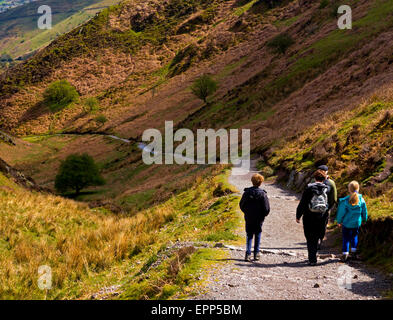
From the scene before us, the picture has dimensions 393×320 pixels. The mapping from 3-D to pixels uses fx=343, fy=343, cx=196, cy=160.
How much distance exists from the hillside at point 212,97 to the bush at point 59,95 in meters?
2.55

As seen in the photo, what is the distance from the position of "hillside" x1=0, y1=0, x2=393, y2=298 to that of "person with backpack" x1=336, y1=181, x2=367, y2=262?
64cm

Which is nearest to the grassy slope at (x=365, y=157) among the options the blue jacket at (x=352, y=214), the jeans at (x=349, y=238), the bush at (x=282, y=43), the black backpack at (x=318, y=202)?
the jeans at (x=349, y=238)

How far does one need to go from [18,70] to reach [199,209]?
161956mm

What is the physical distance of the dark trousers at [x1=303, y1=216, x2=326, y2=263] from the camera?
8.69 meters

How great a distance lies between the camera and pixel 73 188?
56.1 meters

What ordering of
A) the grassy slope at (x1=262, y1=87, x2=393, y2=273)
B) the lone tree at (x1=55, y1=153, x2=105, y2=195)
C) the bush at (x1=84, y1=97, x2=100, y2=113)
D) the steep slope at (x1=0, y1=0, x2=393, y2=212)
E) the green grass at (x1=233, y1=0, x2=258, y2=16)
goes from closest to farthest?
the grassy slope at (x1=262, y1=87, x2=393, y2=273) → the steep slope at (x1=0, y1=0, x2=393, y2=212) → the lone tree at (x1=55, y1=153, x2=105, y2=195) → the bush at (x1=84, y1=97, x2=100, y2=113) → the green grass at (x1=233, y1=0, x2=258, y2=16)

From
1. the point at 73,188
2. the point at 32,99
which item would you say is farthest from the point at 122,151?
the point at 32,99

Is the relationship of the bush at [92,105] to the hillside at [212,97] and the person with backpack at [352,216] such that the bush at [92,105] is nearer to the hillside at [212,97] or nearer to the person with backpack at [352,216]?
the hillside at [212,97]

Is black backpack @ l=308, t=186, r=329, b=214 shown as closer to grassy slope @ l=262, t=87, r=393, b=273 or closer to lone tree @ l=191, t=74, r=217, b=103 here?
grassy slope @ l=262, t=87, r=393, b=273

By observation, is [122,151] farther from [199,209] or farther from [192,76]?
[199,209]

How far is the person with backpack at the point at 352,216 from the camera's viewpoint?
350 inches

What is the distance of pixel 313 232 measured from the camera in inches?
346

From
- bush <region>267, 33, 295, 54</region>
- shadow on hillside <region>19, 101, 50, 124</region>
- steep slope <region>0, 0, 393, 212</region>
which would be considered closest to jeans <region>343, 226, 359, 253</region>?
steep slope <region>0, 0, 393, 212</region>

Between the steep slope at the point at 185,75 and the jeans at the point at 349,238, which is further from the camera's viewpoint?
the steep slope at the point at 185,75
